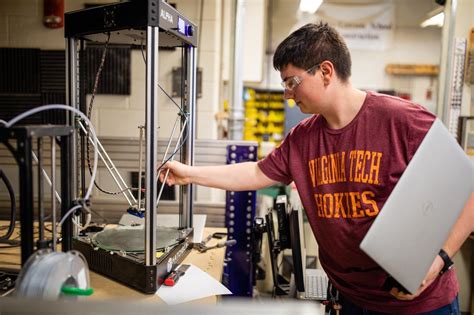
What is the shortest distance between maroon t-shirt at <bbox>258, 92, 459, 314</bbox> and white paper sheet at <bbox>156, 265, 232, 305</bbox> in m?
0.40

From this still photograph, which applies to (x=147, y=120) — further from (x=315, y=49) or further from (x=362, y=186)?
(x=362, y=186)

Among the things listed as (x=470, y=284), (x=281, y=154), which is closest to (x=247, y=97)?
(x=470, y=284)

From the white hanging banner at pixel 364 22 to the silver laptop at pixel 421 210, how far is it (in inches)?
181

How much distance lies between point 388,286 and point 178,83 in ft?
5.90

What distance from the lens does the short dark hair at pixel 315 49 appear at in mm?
1282

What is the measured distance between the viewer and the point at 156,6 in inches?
46.1

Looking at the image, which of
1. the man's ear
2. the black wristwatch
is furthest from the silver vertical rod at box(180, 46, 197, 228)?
the black wristwatch

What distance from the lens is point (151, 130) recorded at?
3.90ft

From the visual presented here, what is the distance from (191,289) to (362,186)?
635mm

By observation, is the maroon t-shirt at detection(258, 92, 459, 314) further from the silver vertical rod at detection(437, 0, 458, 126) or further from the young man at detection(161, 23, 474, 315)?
the silver vertical rod at detection(437, 0, 458, 126)

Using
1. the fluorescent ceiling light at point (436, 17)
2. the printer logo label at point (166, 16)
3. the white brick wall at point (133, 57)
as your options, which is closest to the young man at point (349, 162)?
the printer logo label at point (166, 16)

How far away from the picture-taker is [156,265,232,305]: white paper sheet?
1219mm

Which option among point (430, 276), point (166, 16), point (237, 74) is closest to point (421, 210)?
point (430, 276)

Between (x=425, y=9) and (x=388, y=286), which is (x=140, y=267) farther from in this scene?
(x=425, y=9)
